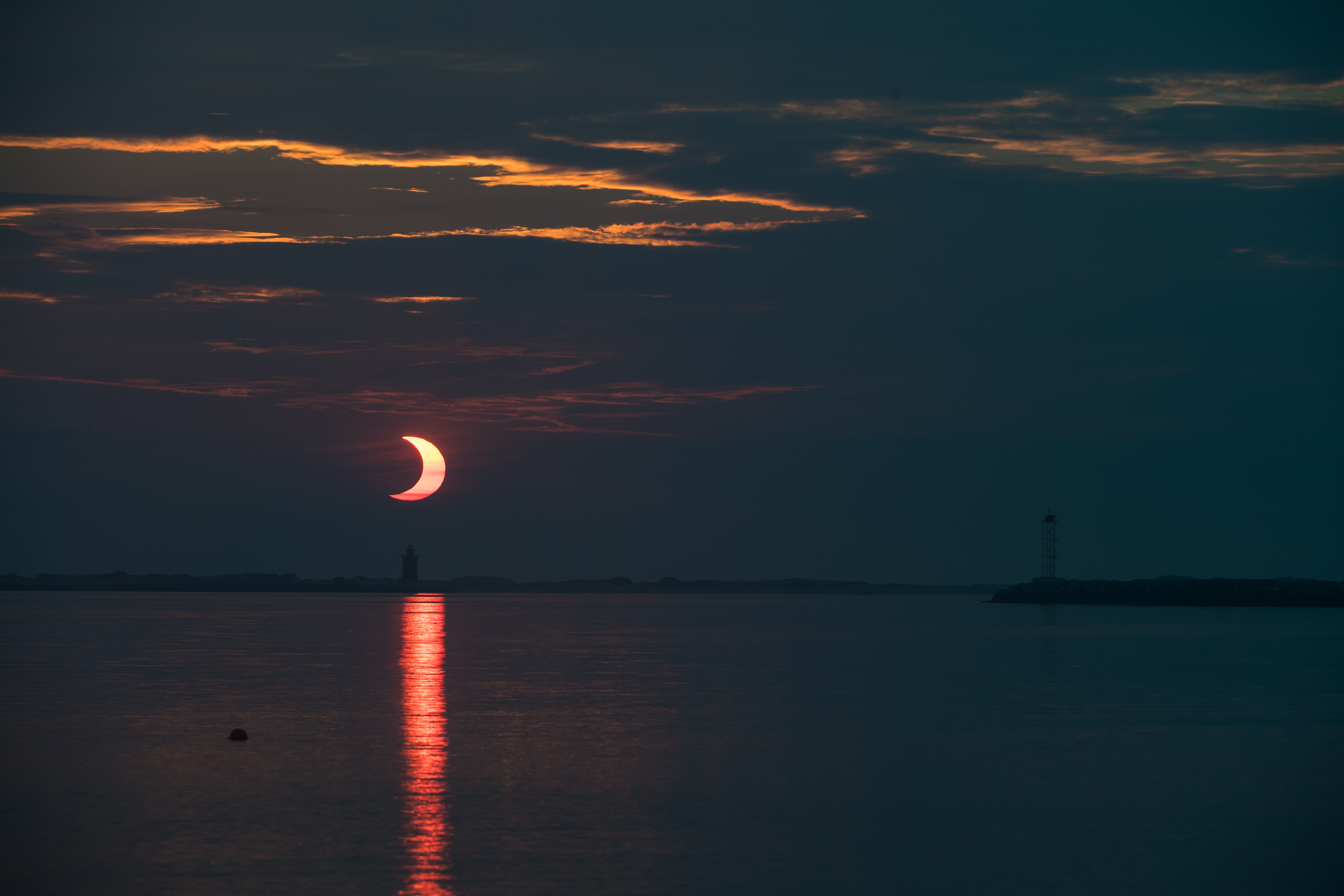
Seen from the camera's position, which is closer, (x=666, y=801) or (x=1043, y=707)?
(x=666, y=801)

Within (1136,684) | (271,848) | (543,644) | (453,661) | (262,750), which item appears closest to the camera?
(271,848)

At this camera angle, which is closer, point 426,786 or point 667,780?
point 426,786

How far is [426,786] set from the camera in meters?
24.7

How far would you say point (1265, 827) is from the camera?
72.3ft

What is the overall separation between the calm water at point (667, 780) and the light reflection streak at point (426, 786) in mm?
99

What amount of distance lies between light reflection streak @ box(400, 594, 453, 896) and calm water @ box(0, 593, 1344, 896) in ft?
0.32

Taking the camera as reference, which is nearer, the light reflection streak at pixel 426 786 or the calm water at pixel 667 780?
the light reflection streak at pixel 426 786

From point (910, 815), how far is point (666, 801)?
4423mm

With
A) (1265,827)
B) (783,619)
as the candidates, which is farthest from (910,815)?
(783,619)

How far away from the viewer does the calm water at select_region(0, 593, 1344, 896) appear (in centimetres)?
1850

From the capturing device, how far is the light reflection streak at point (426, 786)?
17969mm

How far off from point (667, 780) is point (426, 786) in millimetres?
4763

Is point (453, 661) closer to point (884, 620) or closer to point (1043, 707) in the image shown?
point (1043, 707)

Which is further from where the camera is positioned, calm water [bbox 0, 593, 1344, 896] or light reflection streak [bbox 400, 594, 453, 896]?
calm water [bbox 0, 593, 1344, 896]
